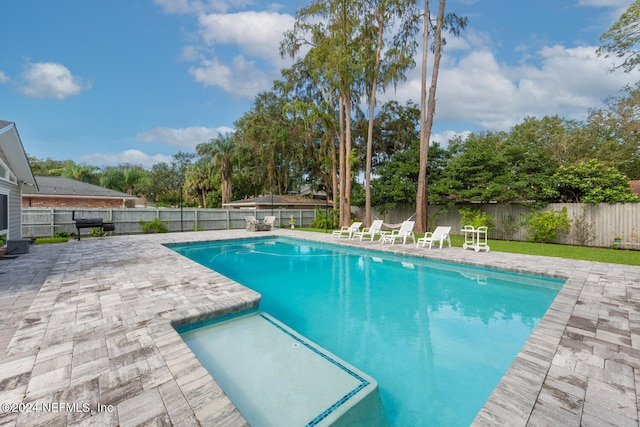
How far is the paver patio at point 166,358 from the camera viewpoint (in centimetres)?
178

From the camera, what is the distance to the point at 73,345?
262 centimetres

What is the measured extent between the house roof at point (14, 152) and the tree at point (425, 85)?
12948 millimetres

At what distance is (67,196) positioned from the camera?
57.3ft

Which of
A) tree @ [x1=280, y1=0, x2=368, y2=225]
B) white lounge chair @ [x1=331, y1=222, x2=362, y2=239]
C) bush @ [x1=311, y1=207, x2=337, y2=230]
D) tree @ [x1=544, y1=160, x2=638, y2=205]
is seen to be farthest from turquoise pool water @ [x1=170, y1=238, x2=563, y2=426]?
bush @ [x1=311, y1=207, x2=337, y2=230]

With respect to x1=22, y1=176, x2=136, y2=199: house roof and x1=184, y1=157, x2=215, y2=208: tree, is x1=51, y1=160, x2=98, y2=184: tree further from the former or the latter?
x1=22, y1=176, x2=136, y2=199: house roof

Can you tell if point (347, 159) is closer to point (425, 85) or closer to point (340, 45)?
point (425, 85)

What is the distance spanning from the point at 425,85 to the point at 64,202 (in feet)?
71.9

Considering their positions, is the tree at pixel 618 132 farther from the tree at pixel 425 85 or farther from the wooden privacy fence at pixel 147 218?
the wooden privacy fence at pixel 147 218

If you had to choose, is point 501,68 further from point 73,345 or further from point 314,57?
point 73,345

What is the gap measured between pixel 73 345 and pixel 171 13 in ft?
50.2

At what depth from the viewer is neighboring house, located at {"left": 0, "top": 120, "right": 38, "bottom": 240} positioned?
655cm

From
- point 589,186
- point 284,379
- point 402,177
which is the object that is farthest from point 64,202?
point 589,186

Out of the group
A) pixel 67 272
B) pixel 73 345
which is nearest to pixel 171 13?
pixel 67 272

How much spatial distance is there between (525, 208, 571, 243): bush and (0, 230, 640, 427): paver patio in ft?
21.5
